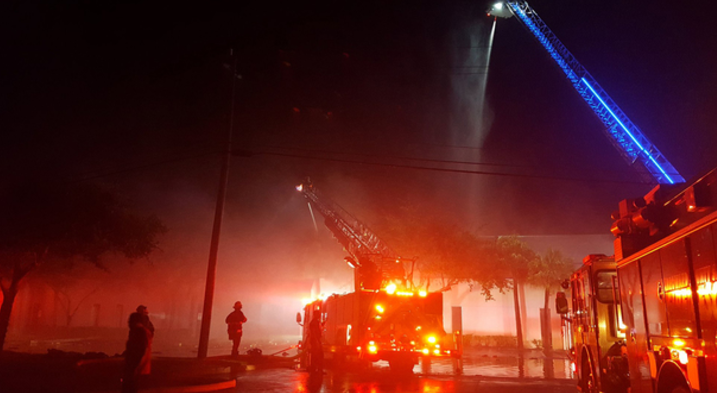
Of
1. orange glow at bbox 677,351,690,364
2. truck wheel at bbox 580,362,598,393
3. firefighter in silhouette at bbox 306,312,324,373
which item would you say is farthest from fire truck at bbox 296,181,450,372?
orange glow at bbox 677,351,690,364

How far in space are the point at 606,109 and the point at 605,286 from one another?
2606 cm

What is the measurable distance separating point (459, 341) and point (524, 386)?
6.80 ft

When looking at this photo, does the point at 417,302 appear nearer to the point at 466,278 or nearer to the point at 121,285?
the point at 466,278

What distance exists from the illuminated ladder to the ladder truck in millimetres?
23262

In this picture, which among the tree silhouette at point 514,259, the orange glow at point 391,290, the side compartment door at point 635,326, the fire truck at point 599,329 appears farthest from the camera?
the tree silhouette at point 514,259

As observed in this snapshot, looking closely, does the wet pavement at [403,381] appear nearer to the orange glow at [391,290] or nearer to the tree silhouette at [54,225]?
the orange glow at [391,290]

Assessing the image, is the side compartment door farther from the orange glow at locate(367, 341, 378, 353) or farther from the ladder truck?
the orange glow at locate(367, 341, 378, 353)

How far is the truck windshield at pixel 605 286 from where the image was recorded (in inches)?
309

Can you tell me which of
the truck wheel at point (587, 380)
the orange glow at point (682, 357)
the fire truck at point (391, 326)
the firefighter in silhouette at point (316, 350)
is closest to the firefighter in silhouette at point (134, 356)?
the firefighter in silhouette at point (316, 350)

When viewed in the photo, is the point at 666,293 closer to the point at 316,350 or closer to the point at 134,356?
the point at 134,356

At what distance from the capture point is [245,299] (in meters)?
43.5

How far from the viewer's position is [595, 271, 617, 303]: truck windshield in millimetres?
7844

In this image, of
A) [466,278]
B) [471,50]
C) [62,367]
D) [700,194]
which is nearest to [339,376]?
[62,367]

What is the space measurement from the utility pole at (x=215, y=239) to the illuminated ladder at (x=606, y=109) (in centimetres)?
2317
